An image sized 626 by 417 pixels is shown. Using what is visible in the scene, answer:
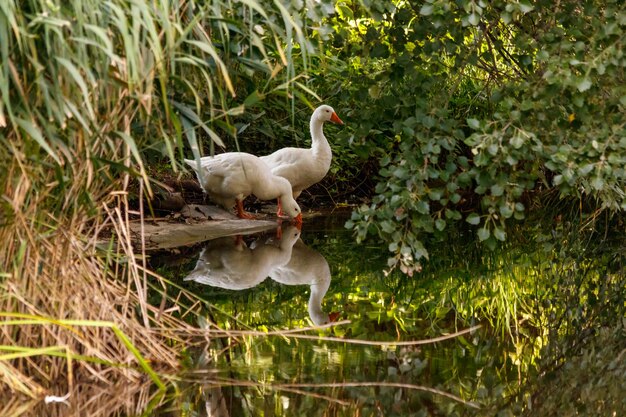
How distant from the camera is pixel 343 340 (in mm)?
5027

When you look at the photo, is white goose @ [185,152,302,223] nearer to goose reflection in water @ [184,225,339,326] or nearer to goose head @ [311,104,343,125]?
goose reflection in water @ [184,225,339,326]

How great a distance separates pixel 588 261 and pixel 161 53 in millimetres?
4699

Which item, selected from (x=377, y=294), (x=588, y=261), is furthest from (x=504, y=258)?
(x=377, y=294)

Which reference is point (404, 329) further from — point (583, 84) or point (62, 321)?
point (62, 321)

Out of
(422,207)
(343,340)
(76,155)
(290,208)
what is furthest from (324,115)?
(76,155)

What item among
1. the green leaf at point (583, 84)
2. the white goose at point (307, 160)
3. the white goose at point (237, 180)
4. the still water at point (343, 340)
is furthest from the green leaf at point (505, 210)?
the white goose at point (307, 160)

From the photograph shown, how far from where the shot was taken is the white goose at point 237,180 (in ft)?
32.0

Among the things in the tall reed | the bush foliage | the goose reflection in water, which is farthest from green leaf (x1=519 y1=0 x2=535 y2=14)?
the goose reflection in water

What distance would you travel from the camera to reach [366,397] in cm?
429

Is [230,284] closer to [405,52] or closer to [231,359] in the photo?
[405,52]

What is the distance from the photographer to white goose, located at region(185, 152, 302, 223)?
9758 millimetres

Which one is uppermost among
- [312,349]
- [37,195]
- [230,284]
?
[37,195]

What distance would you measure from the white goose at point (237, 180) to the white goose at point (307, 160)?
0.26m

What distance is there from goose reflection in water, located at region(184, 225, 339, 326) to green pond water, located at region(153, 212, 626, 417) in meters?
0.01
